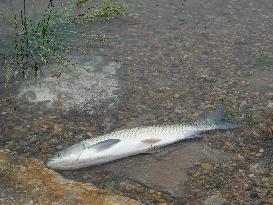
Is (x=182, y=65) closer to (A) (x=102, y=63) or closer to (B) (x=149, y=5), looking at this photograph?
(A) (x=102, y=63)

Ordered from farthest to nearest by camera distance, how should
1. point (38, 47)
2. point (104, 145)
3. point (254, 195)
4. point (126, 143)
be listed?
point (38, 47), point (126, 143), point (104, 145), point (254, 195)

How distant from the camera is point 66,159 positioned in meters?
5.40

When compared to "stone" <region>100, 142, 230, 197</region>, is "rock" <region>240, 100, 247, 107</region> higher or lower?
higher

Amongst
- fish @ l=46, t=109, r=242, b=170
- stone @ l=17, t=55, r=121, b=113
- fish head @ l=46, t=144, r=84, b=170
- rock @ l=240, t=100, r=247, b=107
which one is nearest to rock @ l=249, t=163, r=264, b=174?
fish @ l=46, t=109, r=242, b=170

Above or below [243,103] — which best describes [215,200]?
below

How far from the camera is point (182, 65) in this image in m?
7.59

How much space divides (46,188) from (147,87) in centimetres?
255

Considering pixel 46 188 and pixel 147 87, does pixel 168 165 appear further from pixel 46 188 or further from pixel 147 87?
pixel 147 87

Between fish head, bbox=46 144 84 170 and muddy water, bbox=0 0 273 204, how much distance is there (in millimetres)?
128

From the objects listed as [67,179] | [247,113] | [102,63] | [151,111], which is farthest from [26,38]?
[247,113]

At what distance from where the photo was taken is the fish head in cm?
538

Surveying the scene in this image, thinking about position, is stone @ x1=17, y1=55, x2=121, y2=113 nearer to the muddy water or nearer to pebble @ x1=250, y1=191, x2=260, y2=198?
the muddy water

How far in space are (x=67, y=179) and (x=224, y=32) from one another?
4.48 m

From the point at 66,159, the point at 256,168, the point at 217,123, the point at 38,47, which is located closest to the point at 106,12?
the point at 38,47
